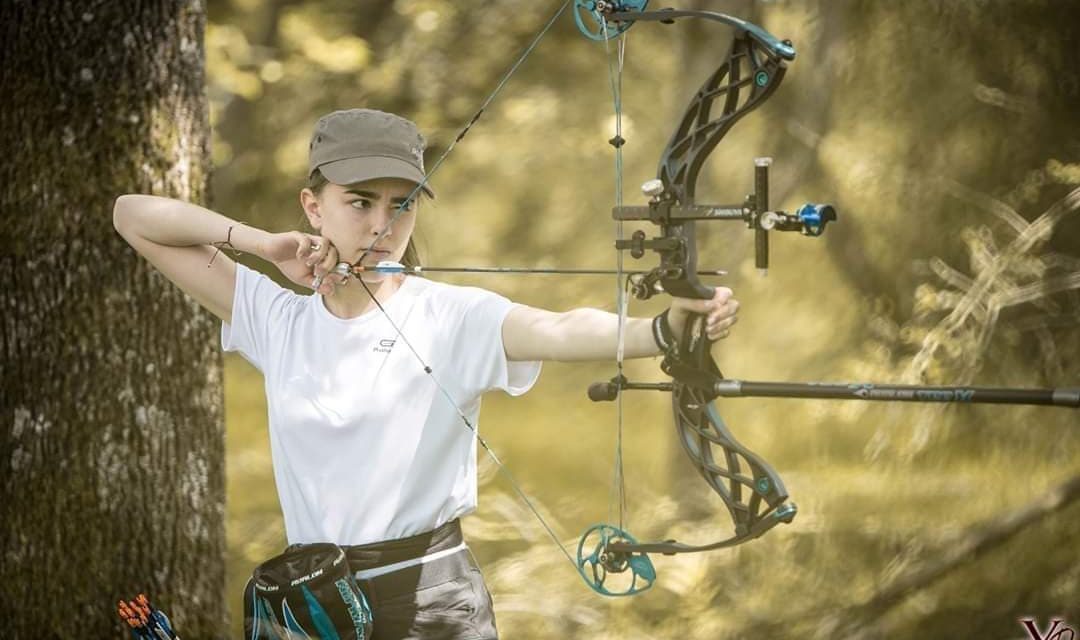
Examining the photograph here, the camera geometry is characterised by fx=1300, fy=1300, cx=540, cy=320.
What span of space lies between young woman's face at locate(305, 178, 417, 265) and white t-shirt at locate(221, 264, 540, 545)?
3.3 inches

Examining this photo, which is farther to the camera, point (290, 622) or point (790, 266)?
point (790, 266)

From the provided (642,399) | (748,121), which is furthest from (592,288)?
(748,121)

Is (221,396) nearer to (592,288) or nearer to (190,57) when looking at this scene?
(190,57)

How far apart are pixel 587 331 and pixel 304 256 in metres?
0.53

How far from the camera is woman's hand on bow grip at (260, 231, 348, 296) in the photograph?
2170 mm

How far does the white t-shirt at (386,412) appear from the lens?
208 cm

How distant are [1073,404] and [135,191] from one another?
2.08 meters

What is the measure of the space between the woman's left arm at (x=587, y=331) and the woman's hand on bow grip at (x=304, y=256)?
36 centimetres

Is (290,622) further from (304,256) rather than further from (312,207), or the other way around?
(312,207)

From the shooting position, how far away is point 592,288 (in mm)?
4953

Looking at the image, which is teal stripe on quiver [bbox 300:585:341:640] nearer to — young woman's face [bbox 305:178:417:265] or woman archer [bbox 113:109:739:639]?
woman archer [bbox 113:109:739:639]

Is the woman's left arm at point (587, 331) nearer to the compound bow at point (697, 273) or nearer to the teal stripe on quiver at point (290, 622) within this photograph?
the compound bow at point (697, 273)

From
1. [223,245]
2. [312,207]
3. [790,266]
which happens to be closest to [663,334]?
Answer: [312,207]

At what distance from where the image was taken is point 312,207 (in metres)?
2.29
